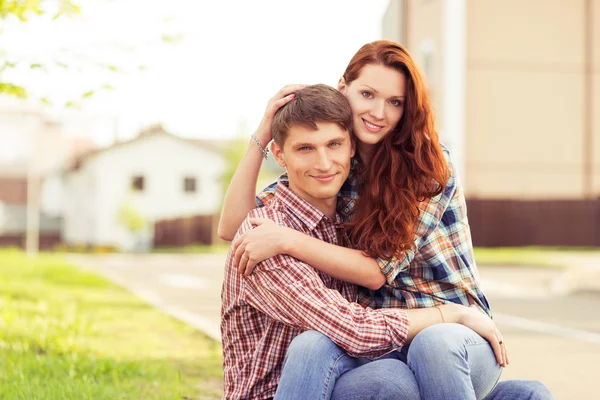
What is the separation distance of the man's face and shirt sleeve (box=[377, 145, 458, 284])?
308mm

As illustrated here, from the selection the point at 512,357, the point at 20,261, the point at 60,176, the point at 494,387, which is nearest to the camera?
the point at 494,387

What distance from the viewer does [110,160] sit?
171 feet

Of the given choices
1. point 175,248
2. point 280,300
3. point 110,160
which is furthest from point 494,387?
point 110,160

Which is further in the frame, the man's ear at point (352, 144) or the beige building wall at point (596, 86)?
the beige building wall at point (596, 86)

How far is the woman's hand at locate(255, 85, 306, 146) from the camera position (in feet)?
11.2

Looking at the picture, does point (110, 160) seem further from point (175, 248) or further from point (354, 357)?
point (354, 357)

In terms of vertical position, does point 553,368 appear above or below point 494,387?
below

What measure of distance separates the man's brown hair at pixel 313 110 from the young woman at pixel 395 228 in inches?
2.8

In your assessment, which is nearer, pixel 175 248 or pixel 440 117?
pixel 440 117

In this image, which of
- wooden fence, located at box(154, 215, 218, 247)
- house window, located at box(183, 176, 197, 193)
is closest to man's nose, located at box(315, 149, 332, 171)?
wooden fence, located at box(154, 215, 218, 247)

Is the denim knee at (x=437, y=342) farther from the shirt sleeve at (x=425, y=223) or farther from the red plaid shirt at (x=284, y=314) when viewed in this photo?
the shirt sleeve at (x=425, y=223)

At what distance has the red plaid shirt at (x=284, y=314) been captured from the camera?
10.1 feet

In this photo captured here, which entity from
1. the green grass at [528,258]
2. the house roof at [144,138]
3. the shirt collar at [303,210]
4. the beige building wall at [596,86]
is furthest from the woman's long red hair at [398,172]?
the house roof at [144,138]

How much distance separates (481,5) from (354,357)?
30.4 meters
